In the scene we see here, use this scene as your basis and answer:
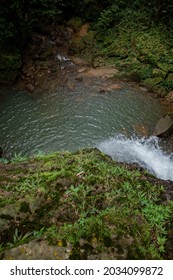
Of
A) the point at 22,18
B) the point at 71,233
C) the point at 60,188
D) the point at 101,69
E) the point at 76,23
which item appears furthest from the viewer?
the point at 76,23

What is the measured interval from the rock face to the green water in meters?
0.37

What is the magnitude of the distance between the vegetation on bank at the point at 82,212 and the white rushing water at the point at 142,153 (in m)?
4.20

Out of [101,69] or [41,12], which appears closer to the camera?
[41,12]

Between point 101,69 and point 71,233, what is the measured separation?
12.0m

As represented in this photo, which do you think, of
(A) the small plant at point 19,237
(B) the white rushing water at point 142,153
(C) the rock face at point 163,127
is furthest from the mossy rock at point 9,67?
(A) the small plant at point 19,237

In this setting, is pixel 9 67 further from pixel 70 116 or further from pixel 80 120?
pixel 80 120

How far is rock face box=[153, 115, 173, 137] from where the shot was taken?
10.2 meters

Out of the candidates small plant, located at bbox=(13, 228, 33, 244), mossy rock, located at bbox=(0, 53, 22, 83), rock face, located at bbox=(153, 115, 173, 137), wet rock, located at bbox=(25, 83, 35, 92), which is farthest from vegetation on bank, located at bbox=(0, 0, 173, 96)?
small plant, located at bbox=(13, 228, 33, 244)

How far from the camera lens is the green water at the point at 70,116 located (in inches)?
390

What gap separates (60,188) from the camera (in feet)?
13.4

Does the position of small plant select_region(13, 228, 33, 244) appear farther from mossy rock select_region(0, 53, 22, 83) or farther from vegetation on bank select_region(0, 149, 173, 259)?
mossy rock select_region(0, 53, 22, 83)

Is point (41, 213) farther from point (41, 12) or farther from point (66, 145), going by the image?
point (41, 12)

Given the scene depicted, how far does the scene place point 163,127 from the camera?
33.8ft
